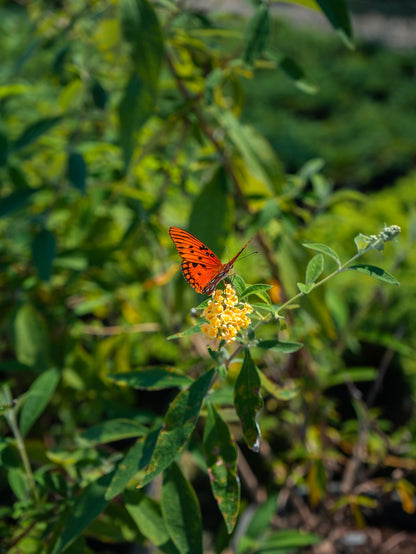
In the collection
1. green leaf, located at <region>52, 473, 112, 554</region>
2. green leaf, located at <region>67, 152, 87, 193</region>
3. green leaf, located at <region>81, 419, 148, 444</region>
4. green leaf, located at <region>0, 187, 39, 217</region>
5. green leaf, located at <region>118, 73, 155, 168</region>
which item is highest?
green leaf, located at <region>118, 73, 155, 168</region>

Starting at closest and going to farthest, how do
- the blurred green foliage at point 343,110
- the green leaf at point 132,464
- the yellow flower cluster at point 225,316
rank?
the yellow flower cluster at point 225,316 < the green leaf at point 132,464 < the blurred green foliage at point 343,110

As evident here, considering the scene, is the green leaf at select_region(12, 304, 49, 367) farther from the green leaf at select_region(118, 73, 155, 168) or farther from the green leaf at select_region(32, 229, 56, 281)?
the green leaf at select_region(118, 73, 155, 168)

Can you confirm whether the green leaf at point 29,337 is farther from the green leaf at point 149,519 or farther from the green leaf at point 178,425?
the green leaf at point 178,425

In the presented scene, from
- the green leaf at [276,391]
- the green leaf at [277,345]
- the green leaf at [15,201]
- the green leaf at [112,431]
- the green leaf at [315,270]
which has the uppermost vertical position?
the green leaf at [315,270]

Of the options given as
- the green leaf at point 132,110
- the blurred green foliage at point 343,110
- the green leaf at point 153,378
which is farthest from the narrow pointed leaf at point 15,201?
the blurred green foliage at point 343,110

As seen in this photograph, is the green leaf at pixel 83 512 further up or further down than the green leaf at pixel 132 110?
further down

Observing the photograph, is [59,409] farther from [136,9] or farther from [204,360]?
[136,9]

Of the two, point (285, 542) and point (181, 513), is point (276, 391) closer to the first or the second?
point (181, 513)

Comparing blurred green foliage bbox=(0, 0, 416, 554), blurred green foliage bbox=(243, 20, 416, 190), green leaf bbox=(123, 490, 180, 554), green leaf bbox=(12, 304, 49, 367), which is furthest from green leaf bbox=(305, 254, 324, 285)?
blurred green foliage bbox=(243, 20, 416, 190)
